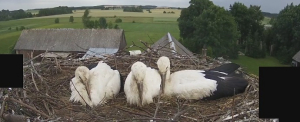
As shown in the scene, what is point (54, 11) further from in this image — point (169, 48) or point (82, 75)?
point (82, 75)

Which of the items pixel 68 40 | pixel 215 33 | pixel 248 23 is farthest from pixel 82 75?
pixel 248 23

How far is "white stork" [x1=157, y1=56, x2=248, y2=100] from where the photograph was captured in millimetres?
3244

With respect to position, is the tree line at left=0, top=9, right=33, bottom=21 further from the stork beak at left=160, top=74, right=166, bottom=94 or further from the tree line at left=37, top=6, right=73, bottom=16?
the stork beak at left=160, top=74, right=166, bottom=94

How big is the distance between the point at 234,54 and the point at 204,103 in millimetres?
18155

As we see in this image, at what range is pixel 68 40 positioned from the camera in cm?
1961

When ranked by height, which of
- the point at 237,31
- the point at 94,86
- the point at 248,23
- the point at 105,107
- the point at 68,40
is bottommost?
the point at 68,40

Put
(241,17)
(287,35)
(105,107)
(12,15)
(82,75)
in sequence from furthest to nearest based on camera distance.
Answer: (12,15)
(241,17)
(287,35)
(82,75)
(105,107)

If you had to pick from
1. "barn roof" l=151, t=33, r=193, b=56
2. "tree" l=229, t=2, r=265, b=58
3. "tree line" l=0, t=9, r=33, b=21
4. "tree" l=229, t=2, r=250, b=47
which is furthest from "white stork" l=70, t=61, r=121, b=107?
"tree line" l=0, t=9, r=33, b=21

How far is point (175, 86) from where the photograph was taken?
10.8 feet

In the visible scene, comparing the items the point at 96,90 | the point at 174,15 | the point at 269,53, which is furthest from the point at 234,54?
the point at 96,90

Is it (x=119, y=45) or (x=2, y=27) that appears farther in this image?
(x=2, y=27)

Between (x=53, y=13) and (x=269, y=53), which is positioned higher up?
(x=53, y=13)

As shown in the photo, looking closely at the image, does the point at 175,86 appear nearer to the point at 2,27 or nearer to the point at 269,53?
the point at 269,53

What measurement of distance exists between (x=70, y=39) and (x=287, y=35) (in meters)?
14.3
